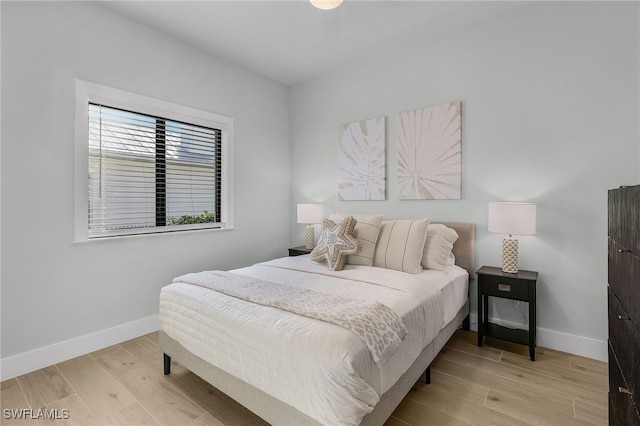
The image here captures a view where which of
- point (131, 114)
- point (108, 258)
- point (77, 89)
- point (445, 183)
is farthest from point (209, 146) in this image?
point (445, 183)

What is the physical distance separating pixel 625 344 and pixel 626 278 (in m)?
0.24

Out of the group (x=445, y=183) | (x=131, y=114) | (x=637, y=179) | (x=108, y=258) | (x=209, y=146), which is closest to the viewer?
(x=637, y=179)

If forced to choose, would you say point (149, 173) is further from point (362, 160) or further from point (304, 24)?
point (362, 160)

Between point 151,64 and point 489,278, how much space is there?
3.58m

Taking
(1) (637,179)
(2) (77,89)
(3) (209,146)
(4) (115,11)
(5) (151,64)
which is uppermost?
(4) (115,11)

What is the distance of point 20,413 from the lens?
1799 mm

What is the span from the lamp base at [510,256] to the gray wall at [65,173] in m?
2.86

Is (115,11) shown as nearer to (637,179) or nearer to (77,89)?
(77,89)

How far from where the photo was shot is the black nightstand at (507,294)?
93.2 inches

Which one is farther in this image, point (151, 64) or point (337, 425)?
point (151, 64)

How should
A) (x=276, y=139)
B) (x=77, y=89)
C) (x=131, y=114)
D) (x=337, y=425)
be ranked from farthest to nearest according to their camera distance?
(x=276, y=139) → (x=131, y=114) → (x=77, y=89) → (x=337, y=425)

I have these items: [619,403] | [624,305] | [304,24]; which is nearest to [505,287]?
[619,403]

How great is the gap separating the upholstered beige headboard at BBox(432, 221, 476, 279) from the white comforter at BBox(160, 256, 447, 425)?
0.89 meters

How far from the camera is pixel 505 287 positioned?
2.48m
